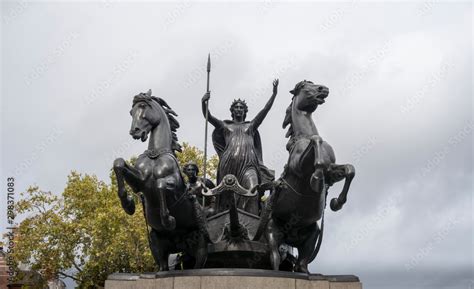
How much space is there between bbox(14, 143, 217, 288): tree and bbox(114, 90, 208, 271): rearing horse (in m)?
16.3

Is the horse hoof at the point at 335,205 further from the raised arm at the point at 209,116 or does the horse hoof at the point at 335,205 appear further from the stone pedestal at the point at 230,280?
the raised arm at the point at 209,116

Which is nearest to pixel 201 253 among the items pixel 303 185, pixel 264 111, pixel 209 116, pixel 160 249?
pixel 160 249

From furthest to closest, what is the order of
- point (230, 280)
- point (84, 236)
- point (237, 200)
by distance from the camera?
point (84, 236)
point (237, 200)
point (230, 280)

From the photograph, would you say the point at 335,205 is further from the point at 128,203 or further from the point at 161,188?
the point at 128,203

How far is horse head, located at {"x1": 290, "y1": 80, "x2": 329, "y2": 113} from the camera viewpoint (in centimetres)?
1055

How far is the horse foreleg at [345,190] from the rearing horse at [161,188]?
2.48m

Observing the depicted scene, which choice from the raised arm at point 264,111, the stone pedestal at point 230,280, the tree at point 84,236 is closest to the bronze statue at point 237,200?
the stone pedestal at point 230,280

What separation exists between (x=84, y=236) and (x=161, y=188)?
64.9 feet

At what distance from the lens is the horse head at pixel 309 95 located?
10.5 meters

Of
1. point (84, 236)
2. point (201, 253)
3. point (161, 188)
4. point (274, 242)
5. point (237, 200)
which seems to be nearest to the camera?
point (161, 188)

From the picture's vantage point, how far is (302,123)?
34.8 ft

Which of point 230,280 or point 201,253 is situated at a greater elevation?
point 201,253

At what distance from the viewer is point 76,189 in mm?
29422

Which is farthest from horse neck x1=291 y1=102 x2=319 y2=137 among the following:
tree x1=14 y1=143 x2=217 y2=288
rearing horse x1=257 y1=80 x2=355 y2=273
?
tree x1=14 y1=143 x2=217 y2=288
